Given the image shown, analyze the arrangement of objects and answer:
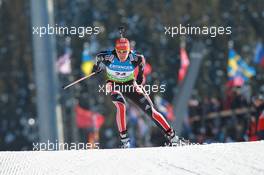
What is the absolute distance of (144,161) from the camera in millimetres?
4875

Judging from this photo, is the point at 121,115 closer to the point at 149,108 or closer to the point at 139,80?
the point at 149,108

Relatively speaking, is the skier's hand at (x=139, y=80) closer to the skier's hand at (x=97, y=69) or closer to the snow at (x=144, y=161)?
the skier's hand at (x=97, y=69)

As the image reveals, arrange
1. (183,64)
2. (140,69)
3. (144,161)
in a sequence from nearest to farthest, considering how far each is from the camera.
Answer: (144,161), (140,69), (183,64)

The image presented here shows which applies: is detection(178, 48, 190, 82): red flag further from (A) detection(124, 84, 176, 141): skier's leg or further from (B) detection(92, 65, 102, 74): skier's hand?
(B) detection(92, 65, 102, 74): skier's hand

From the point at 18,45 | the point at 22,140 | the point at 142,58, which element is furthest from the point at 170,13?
the point at 22,140

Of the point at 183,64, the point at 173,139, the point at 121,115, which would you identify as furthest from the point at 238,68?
the point at 121,115

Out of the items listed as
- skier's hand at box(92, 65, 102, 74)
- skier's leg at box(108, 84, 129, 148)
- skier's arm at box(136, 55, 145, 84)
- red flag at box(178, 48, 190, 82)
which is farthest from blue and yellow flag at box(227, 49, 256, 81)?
skier's hand at box(92, 65, 102, 74)

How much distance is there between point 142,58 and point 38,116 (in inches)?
53.6

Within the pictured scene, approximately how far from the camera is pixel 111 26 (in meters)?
5.86

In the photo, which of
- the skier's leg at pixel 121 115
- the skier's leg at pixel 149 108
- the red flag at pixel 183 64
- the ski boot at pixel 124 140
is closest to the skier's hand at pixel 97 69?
the skier's leg at pixel 121 115

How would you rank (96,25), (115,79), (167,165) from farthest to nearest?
(96,25), (115,79), (167,165)

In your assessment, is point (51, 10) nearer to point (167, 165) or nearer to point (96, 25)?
point (96, 25)

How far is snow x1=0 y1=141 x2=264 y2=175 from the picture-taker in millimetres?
4555

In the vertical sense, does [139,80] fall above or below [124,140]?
above
